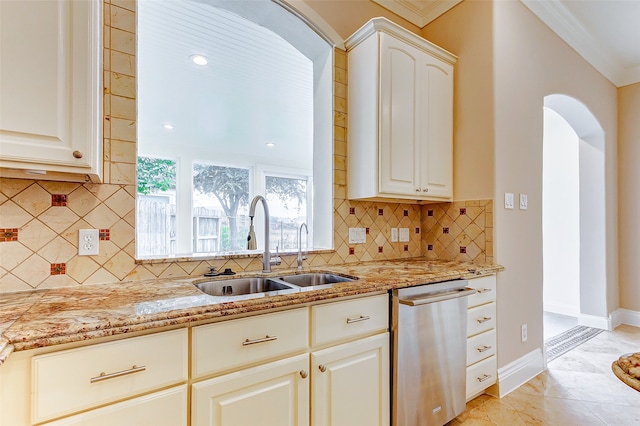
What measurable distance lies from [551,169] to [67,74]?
5.26 m

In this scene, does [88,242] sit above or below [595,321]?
above

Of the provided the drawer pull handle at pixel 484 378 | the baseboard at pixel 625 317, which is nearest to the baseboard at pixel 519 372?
the drawer pull handle at pixel 484 378

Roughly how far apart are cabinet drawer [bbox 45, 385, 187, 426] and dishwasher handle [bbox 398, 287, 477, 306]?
105 cm

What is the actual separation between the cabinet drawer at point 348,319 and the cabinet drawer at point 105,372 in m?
0.54

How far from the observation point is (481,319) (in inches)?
82.4

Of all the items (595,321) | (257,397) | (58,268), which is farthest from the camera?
(595,321)

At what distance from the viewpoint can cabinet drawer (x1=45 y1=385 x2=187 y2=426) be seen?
921 millimetres

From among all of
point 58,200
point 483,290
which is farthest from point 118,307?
point 483,290

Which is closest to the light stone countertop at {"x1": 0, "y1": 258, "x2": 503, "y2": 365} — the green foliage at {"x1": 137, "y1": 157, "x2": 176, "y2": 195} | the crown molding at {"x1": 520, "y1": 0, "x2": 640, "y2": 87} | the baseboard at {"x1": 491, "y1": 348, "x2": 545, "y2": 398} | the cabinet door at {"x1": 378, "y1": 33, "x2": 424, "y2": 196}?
the cabinet door at {"x1": 378, "y1": 33, "x2": 424, "y2": 196}

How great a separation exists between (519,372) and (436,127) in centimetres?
194

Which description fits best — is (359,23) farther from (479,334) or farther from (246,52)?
(479,334)

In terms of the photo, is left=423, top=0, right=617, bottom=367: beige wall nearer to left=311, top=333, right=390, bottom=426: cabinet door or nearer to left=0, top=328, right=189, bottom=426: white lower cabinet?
left=311, top=333, right=390, bottom=426: cabinet door

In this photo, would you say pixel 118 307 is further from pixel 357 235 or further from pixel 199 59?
pixel 199 59

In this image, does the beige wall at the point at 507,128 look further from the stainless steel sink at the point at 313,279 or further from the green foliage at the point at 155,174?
the green foliage at the point at 155,174
